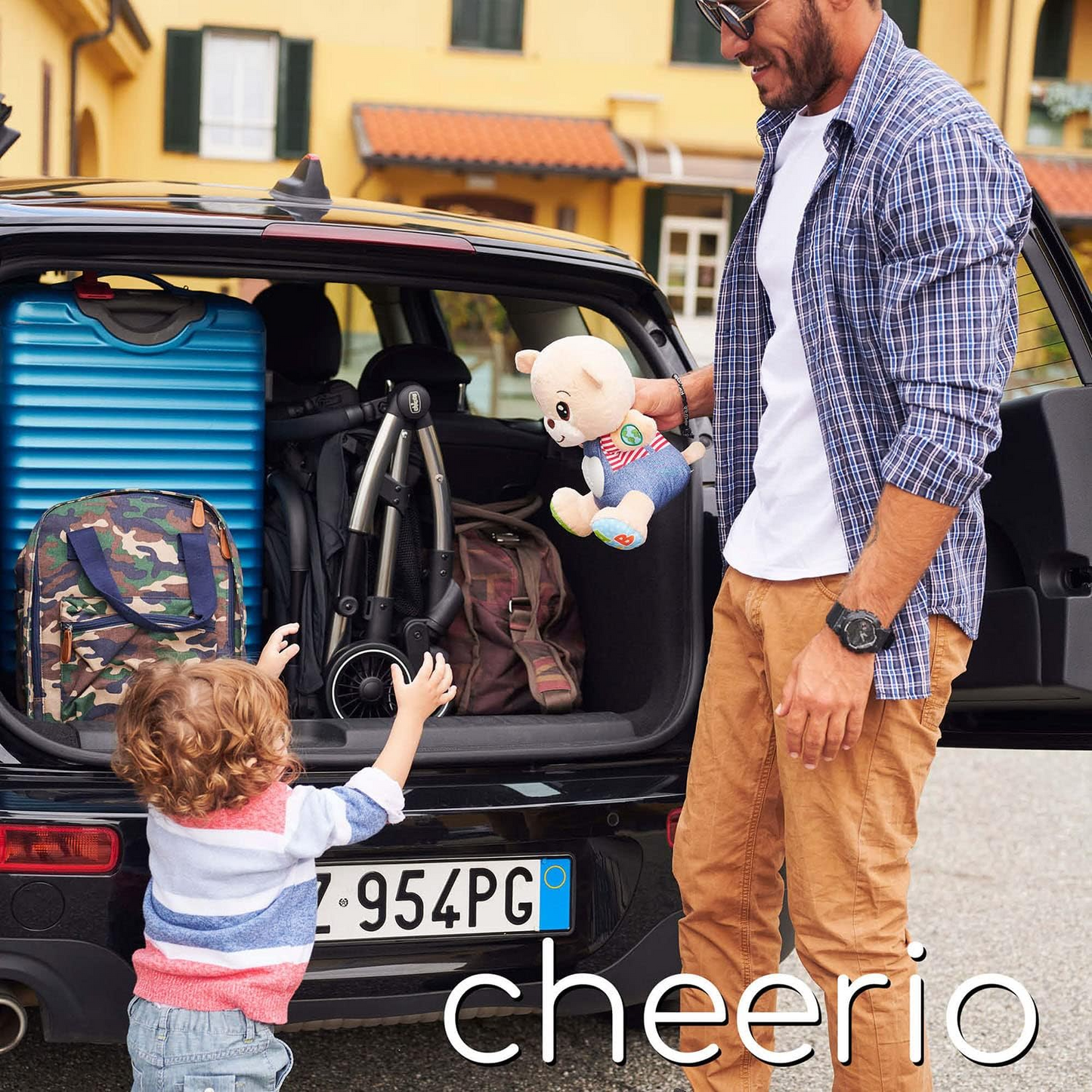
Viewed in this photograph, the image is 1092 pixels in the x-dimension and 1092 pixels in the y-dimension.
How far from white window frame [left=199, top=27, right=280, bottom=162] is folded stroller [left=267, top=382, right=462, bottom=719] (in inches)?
665

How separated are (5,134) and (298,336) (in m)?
0.68

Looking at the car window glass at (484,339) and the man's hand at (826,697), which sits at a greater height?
the man's hand at (826,697)

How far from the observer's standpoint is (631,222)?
64.3 feet

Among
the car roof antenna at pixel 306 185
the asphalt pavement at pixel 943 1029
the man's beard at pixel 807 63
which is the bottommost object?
the asphalt pavement at pixel 943 1029

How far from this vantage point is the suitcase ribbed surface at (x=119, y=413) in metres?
2.60

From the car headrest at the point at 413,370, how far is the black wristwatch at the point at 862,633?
5.03 feet

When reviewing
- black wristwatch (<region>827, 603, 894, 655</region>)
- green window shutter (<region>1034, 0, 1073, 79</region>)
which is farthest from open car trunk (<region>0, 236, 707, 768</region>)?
green window shutter (<region>1034, 0, 1073, 79</region>)

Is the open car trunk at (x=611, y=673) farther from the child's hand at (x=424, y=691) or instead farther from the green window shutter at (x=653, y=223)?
the green window shutter at (x=653, y=223)

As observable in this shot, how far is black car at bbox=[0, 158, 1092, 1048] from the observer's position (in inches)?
83.0

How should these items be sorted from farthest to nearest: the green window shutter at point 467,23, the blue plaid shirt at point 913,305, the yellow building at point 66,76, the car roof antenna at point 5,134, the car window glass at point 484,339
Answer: the green window shutter at point 467,23 → the yellow building at point 66,76 → the car window glass at point 484,339 → the car roof antenna at point 5,134 → the blue plaid shirt at point 913,305

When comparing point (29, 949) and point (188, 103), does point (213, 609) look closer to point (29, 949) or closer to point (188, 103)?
point (29, 949)

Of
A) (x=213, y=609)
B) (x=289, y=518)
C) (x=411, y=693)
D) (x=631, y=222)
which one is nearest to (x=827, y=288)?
(x=411, y=693)

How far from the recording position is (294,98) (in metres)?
18.8

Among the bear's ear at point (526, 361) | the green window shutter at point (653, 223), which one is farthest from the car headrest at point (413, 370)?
the green window shutter at point (653, 223)
